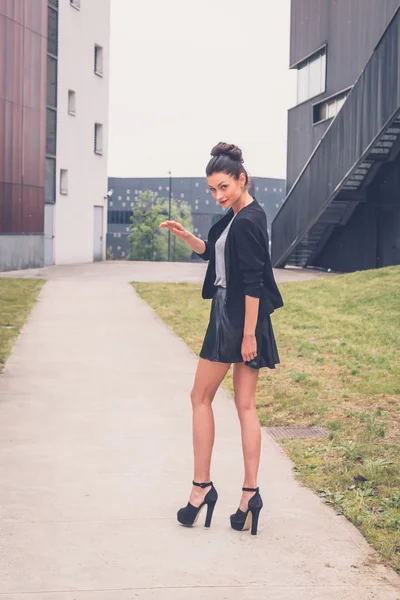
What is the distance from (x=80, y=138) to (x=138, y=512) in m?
39.3

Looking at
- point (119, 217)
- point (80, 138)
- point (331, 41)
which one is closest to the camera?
point (331, 41)

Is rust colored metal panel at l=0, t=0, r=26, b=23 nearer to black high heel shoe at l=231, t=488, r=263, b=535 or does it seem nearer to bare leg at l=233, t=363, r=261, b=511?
bare leg at l=233, t=363, r=261, b=511

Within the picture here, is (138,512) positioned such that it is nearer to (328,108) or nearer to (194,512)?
(194,512)

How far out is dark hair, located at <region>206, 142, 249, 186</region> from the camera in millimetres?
5277

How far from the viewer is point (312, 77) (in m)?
36.1

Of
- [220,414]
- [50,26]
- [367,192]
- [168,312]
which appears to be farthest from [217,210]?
[220,414]

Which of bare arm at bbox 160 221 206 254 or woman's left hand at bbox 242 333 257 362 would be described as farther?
bare arm at bbox 160 221 206 254

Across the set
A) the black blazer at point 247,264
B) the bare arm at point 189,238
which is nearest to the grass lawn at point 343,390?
the black blazer at point 247,264

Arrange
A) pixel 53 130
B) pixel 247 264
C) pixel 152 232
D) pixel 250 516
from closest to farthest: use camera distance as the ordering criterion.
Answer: pixel 247 264 < pixel 250 516 < pixel 53 130 < pixel 152 232

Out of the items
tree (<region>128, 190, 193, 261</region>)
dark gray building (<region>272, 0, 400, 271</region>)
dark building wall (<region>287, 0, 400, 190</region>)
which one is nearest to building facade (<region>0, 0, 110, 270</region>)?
dark gray building (<region>272, 0, 400, 271</region>)

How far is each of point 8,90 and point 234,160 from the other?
102 feet

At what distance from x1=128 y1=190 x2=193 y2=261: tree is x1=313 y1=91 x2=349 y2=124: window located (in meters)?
72.1

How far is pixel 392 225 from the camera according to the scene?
99.6 ft

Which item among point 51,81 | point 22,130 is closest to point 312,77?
point 22,130
